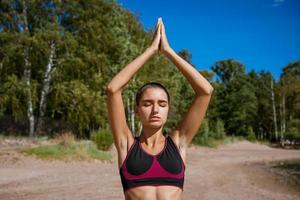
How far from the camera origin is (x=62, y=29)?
23.6 m

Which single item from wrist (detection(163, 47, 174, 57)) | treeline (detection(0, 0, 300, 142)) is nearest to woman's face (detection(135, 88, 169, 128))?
wrist (detection(163, 47, 174, 57))

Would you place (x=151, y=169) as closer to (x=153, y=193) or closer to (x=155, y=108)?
(x=153, y=193)

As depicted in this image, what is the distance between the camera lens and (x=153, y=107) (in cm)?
181

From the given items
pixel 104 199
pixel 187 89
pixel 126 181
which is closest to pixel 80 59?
pixel 104 199

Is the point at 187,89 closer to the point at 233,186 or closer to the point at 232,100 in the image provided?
the point at 232,100

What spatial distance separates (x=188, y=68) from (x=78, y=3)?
78.8ft

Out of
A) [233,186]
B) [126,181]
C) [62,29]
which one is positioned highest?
[62,29]

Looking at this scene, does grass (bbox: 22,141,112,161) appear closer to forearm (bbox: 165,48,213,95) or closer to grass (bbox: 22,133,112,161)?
grass (bbox: 22,133,112,161)

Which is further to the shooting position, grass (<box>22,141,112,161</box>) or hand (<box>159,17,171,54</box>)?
grass (<box>22,141,112,161</box>)

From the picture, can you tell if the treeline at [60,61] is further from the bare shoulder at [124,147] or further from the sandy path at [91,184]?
the bare shoulder at [124,147]

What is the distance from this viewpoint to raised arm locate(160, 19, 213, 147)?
1948 millimetres

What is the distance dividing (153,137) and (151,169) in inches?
9.0

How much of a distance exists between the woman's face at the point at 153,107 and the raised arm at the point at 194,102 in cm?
21

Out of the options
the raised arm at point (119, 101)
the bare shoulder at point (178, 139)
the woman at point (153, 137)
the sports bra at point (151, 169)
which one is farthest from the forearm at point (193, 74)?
the sports bra at point (151, 169)
